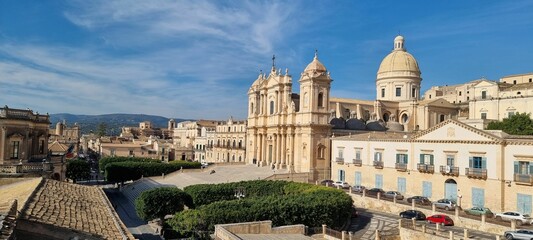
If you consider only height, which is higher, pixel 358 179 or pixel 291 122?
pixel 291 122

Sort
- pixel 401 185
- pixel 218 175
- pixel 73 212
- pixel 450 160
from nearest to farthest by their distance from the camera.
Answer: pixel 73 212
pixel 450 160
pixel 401 185
pixel 218 175

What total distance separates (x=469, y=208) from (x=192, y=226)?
21.9 meters

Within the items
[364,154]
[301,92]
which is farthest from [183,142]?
[364,154]

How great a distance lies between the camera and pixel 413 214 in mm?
30062

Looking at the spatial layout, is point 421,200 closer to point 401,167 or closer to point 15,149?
point 401,167

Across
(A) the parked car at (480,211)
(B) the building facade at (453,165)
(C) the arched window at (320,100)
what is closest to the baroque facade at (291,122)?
(C) the arched window at (320,100)

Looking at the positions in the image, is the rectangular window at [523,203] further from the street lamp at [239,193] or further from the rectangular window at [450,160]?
the street lamp at [239,193]

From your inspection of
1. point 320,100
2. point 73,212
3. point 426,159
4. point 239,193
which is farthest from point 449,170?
point 73,212

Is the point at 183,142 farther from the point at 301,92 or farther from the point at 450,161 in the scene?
the point at 450,161

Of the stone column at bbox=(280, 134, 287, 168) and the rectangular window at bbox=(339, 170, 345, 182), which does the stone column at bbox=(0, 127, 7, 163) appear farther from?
the stone column at bbox=(280, 134, 287, 168)

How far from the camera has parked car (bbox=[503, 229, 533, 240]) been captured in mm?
22362

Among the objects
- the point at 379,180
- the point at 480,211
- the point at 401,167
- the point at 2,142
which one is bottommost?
the point at 480,211

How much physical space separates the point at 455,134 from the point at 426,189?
5.61m

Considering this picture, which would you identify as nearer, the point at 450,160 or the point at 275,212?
the point at 275,212
